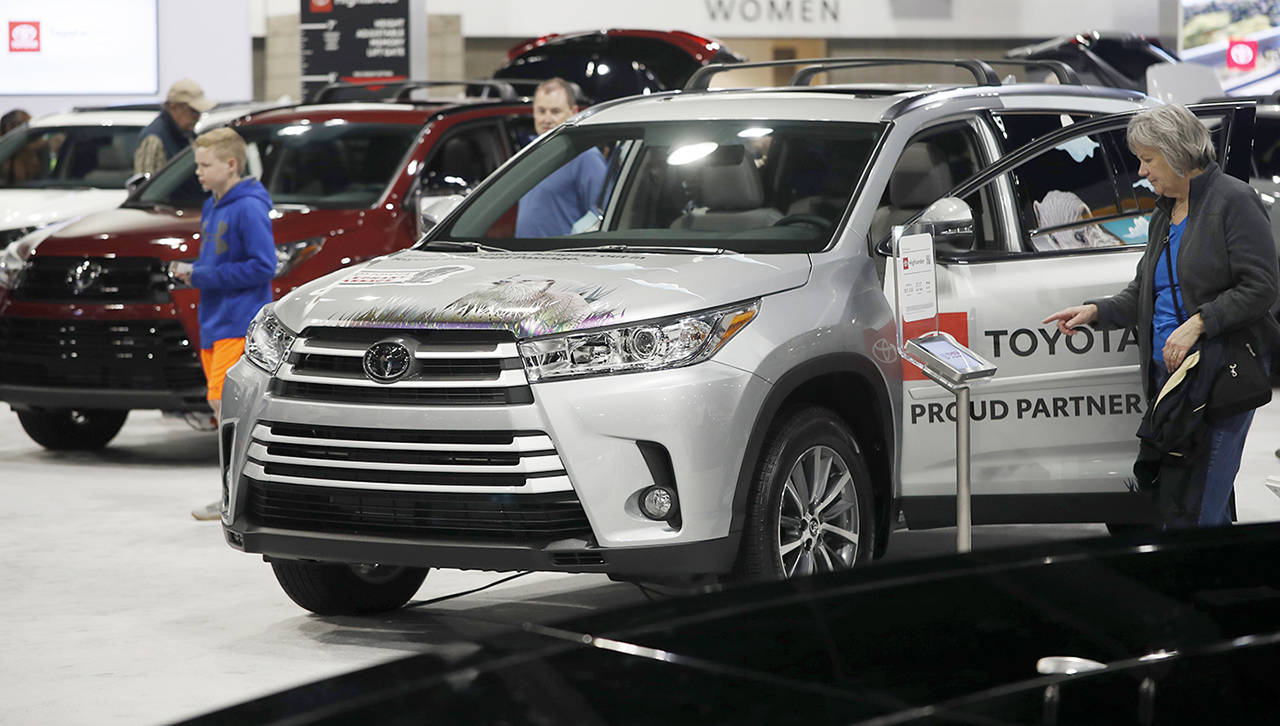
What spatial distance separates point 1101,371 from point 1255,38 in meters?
20.9

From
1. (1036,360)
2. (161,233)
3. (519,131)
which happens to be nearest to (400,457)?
(1036,360)

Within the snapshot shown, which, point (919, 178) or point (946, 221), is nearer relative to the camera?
point (946, 221)

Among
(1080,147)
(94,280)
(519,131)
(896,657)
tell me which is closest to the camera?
(896,657)

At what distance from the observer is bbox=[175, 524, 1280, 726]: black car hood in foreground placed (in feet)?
5.37

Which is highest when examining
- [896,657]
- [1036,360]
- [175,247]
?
[896,657]

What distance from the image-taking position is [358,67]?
17.6m

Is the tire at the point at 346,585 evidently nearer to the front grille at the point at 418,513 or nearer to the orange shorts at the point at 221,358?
the front grille at the point at 418,513

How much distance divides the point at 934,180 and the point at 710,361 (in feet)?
5.43

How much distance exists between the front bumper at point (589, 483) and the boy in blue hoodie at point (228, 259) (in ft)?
8.19

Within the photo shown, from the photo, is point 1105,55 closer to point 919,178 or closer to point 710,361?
point 919,178

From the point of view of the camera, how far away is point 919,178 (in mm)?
5965

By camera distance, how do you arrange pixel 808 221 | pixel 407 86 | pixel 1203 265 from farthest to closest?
pixel 407 86 < pixel 808 221 < pixel 1203 265

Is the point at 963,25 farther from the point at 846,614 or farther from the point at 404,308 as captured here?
the point at 846,614

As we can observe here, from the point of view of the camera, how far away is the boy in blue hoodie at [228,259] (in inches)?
285
